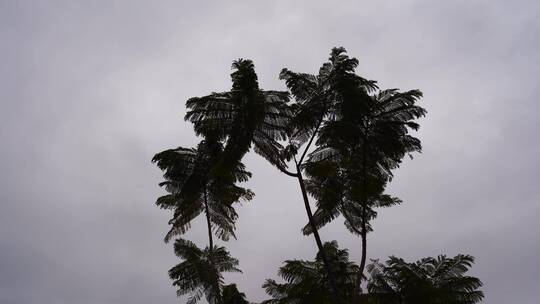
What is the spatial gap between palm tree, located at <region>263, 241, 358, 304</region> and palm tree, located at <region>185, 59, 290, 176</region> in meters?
4.47

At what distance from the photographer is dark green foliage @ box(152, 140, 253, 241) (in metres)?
19.1

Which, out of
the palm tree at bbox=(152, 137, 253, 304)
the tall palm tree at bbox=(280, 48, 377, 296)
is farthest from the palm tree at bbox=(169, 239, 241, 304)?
the tall palm tree at bbox=(280, 48, 377, 296)

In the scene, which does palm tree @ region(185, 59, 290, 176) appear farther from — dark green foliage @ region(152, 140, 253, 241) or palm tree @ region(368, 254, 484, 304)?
palm tree @ region(368, 254, 484, 304)

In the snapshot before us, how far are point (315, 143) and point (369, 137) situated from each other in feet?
6.21

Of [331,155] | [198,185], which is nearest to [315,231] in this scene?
[331,155]

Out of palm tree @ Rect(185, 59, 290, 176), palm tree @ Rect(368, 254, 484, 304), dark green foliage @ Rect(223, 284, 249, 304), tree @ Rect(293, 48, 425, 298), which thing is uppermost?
palm tree @ Rect(185, 59, 290, 176)

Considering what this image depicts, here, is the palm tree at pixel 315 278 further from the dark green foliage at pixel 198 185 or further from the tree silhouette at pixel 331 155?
the dark green foliage at pixel 198 185

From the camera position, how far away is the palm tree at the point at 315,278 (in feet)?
51.6

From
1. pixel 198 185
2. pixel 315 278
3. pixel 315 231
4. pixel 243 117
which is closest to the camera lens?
pixel 315 231

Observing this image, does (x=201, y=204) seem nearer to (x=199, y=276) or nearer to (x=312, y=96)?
(x=199, y=276)

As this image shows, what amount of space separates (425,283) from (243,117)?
8.79 meters

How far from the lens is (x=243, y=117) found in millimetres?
14820

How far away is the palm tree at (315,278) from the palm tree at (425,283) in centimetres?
101

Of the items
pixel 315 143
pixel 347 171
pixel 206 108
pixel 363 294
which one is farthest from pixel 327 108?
pixel 363 294
